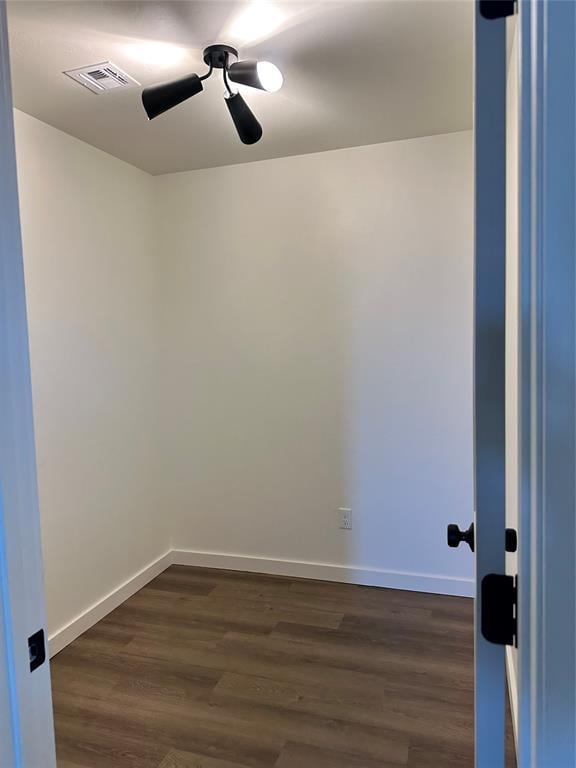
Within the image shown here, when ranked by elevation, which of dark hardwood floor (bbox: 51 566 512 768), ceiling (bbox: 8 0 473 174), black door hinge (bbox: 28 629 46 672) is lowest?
dark hardwood floor (bbox: 51 566 512 768)

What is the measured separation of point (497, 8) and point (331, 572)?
302 centimetres

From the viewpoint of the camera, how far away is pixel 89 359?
280 cm

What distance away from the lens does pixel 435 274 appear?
9.50 ft

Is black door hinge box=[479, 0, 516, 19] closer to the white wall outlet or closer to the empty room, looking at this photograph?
the empty room

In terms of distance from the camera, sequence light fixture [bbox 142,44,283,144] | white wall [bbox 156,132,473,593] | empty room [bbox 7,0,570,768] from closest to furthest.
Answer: light fixture [bbox 142,44,283,144] < empty room [bbox 7,0,570,768] < white wall [bbox 156,132,473,593]

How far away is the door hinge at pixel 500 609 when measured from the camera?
696mm

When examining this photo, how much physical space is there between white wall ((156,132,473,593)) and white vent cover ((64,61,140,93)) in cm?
113

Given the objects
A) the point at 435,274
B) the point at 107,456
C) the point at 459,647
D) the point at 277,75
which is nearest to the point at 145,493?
the point at 107,456

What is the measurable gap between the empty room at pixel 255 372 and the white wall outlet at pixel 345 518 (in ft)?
0.04

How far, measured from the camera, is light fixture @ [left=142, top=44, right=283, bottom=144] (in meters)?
1.78

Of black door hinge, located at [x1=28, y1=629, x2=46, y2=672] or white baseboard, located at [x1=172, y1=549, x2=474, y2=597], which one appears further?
white baseboard, located at [x1=172, y1=549, x2=474, y2=597]

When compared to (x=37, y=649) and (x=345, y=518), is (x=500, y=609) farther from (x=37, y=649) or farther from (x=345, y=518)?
(x=345, y=518)

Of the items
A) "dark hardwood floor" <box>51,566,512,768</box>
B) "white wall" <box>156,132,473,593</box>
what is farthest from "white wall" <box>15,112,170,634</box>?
"dark hardwood floor" <box>51,566,512,768</box>

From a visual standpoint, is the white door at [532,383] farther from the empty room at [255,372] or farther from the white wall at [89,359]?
the white wall at [89,359]
